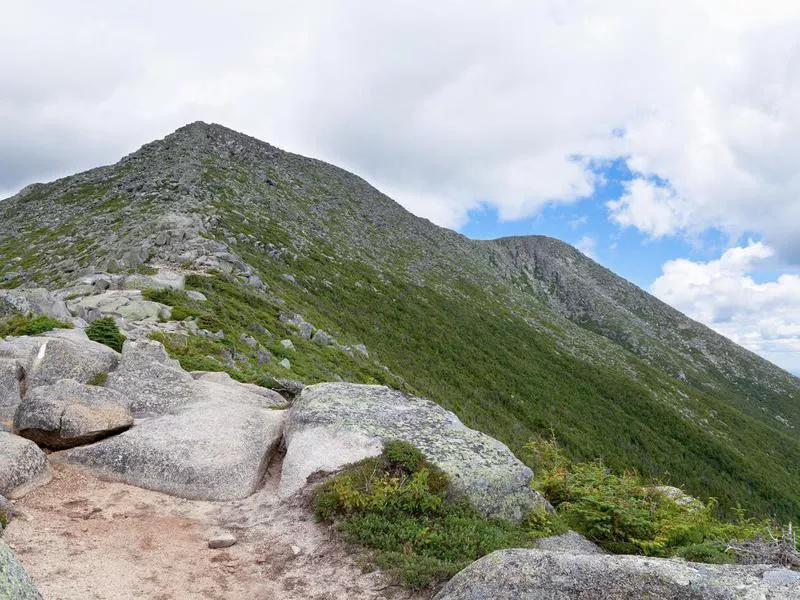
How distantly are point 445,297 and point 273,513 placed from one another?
78.0 metres

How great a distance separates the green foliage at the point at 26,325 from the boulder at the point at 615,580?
18.5 meters

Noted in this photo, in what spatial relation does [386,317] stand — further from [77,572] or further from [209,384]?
[77,572]

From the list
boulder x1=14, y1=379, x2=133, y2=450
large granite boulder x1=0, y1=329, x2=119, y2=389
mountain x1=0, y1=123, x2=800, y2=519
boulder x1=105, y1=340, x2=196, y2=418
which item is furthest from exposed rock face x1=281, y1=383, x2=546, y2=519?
mountain x1=0, y1=123, x2=800, y2=519

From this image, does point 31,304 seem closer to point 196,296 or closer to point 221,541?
point 196,296

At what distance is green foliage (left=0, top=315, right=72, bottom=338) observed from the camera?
17.5 m

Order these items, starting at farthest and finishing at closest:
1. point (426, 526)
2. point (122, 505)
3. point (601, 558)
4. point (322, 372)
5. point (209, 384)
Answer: point (322, 372)
point (209, 384)
point (122, 505)
point (426, 526)
point (601, 558)

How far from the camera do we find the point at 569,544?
10.4 meters

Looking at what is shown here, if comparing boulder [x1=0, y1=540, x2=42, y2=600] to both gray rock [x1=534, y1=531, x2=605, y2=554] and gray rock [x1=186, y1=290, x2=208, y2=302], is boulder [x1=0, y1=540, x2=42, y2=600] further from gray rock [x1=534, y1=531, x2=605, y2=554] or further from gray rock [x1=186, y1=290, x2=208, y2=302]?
gray rock [x1=186, y1=290, x2=208, y2=302]

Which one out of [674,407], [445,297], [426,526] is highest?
[445,297]

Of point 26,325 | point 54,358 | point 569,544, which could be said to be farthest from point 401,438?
point 26,325

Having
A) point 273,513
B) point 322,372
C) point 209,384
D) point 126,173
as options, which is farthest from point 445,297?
point 273,513

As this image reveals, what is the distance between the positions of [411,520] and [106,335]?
51.1 ft

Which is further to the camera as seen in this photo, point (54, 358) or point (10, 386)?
point (54, 358)

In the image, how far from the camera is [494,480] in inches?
443
